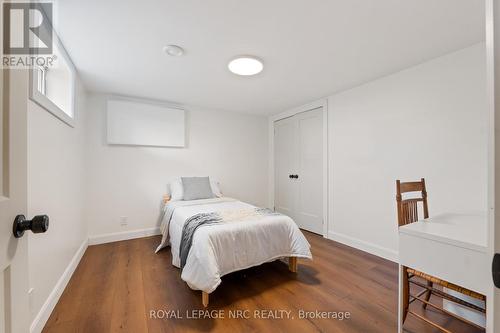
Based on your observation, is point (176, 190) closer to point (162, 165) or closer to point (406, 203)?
point (162, 165)

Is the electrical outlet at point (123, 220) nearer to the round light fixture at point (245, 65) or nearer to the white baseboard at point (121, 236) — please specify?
the white baseboard at point (121, 236)

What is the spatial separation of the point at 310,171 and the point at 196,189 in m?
1.97

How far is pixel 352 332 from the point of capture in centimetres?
142

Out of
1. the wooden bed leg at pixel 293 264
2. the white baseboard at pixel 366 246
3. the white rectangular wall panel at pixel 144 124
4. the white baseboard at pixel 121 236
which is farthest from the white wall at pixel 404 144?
the white baseboard at pixel 121 236

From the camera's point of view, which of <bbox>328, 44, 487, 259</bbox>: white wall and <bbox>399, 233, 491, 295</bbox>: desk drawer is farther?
<bbox>328, 44, 487, 259</bbox>: white wall

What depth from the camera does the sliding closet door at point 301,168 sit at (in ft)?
11.3

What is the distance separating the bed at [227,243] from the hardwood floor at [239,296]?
20 centimetres

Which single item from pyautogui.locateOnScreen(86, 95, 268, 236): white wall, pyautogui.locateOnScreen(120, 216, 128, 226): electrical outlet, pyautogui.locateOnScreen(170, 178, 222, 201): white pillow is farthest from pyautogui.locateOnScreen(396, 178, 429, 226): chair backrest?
pyautogui.locateOnScreen(120, 216, 128, 226): electrical outlet

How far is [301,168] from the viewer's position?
3.77m

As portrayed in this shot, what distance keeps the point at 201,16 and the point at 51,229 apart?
2.06 metres

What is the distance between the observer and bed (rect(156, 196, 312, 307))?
165 centimetres

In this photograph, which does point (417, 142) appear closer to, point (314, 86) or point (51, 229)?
point (314, 86)

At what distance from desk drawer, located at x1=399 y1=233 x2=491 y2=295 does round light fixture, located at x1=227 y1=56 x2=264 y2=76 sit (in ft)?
6.41

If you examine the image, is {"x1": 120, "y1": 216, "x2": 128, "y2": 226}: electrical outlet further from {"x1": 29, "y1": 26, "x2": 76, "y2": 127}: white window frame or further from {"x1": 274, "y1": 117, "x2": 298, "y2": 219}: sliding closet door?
{"x1": 274, "y1": 117, "x2": 298, "y2": 219}: sliding closet door
